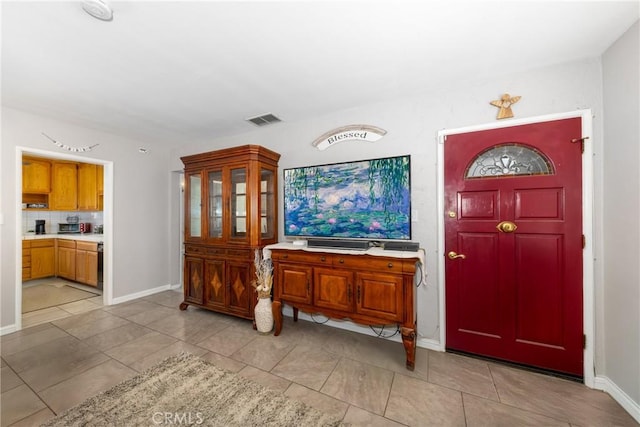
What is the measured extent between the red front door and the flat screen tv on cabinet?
1.46ft

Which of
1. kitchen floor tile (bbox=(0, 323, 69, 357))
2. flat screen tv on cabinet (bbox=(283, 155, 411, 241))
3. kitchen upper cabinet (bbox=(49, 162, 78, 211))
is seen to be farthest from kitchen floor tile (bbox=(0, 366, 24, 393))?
kitchen upper cabinet (bbox=(49, 162, 78, 211))

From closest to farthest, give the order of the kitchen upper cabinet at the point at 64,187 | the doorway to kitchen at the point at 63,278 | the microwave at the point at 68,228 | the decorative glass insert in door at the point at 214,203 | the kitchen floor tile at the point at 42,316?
the doorway to kitchen at the point at 63,278, the kitchen floor tile at the point at 42,316, the decorative glass insert in door at the point at 214,203, the kitchen upper cabinet at the point at 64,187, the microwave at the point at 68,228

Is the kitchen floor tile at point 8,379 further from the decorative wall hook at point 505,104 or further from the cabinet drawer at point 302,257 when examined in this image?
the decorative wall hook at point 505,104

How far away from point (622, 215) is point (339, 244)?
2.08 meters

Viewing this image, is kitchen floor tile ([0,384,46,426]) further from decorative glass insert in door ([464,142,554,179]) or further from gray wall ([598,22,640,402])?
gray wall ([598,22,640,402])

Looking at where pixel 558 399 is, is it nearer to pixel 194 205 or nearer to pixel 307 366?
pixel 307 366

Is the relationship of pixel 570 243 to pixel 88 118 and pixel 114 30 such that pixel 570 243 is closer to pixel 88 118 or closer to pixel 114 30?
pixel 114 30

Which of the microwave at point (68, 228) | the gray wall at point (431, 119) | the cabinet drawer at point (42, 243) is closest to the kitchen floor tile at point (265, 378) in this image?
the gray wall at point (431, 119)

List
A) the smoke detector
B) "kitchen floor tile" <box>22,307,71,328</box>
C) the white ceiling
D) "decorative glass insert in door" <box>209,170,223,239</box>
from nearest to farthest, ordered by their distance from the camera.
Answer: the smoke detector
the white ceiling
"kitchen floor tile" <box>22,307,71,328</box>
"decorative glass insert in door" <box>209,170,223,239</box>

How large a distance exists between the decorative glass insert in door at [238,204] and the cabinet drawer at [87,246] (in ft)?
9.60

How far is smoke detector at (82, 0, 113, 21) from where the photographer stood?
4.55ft

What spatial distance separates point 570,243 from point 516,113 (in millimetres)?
1175

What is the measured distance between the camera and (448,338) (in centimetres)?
236

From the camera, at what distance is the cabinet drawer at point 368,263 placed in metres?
2.11
